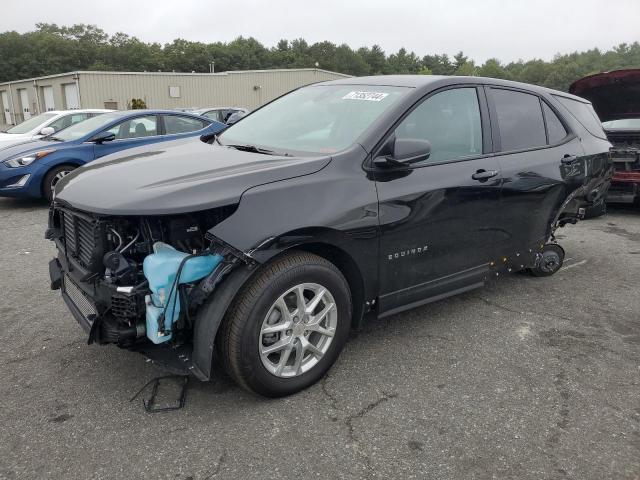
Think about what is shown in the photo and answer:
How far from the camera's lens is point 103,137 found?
779 centimetres

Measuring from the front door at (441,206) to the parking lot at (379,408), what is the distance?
0.46m

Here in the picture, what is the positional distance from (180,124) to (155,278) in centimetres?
703

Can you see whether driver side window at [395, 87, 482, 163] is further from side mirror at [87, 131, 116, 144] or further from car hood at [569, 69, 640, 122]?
side mirror at [87, 131, 116, 144]

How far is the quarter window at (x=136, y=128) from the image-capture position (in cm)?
829

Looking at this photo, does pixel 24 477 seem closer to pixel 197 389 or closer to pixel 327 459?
pixel 197 389

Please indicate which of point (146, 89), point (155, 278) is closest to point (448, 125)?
point (155, 278)

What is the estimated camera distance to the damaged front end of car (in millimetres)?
2506

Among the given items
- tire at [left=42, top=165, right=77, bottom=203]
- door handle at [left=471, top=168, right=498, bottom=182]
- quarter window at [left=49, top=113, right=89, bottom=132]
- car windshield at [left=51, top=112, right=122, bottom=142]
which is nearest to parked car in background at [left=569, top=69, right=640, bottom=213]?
door handle at [left=471, top=168, right=498, bottom=182]

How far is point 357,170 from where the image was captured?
2.96m

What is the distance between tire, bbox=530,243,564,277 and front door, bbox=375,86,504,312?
1.20 meters

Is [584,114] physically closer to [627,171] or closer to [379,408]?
[627,171]

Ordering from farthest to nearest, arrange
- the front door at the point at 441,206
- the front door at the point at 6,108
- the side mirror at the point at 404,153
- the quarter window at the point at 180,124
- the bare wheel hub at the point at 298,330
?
the front door at the point at 6,108 → the quarter window at the point at 180,124 → the front door at the point at 441,206 → the side mirror at the point at 404,153 → the bare wheel hub at the point at 298,330

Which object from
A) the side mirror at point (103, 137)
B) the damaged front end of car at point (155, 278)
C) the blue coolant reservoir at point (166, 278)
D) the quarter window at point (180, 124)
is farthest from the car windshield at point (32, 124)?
the blue coolant reservoir at point (166, 278)

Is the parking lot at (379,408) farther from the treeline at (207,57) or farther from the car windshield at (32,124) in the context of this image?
the treeline at (207,57)
